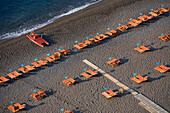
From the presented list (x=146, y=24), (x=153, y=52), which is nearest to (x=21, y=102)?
(x=153, y=52)

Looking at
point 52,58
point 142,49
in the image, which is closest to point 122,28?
point 142,49

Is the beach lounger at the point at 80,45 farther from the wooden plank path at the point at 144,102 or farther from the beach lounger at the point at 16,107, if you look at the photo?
the beach lounger at the point at 16,107

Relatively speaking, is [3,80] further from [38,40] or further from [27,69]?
[38,40]

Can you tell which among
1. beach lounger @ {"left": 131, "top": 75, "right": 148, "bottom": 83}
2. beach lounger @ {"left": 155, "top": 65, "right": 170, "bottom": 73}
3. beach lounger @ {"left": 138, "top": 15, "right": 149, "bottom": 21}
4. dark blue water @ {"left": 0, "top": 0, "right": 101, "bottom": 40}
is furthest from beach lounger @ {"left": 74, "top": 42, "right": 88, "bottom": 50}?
dark blue water @ {"left": 0, "top": 0, "right": 101, "bottom": 40}

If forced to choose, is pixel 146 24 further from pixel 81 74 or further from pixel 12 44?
pixel 12 44

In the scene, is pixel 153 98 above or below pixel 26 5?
below
